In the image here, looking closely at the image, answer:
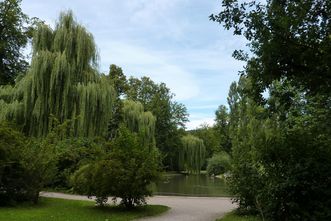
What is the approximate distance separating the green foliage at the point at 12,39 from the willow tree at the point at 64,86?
10640mm

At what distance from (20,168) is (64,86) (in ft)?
30.2

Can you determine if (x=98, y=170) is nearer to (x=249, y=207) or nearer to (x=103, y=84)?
(x=249, y=207)

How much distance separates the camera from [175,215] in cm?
1311

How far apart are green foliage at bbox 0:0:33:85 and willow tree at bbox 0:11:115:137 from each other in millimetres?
10640

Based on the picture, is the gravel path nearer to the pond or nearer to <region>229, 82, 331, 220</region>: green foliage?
the pond

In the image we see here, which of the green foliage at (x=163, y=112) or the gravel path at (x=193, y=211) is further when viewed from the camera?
the green foliage at (x=163, y=112)

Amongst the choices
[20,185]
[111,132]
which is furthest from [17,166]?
[111,132]

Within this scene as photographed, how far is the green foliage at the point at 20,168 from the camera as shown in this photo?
1478 cm

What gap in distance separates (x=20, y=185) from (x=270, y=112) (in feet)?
32.2

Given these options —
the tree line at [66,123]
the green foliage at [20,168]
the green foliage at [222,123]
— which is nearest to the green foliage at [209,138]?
the green foliage at [222,123]

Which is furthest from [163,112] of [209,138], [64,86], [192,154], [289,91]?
[289,91]

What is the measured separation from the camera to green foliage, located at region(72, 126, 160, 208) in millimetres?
13625

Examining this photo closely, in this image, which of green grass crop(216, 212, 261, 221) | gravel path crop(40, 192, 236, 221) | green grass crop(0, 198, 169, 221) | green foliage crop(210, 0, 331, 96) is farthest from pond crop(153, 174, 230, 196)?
green foliage crop(210, 0, 331, 96)

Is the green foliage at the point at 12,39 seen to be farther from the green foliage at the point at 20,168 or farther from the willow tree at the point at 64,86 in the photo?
the green foliage at the point at 20,168
